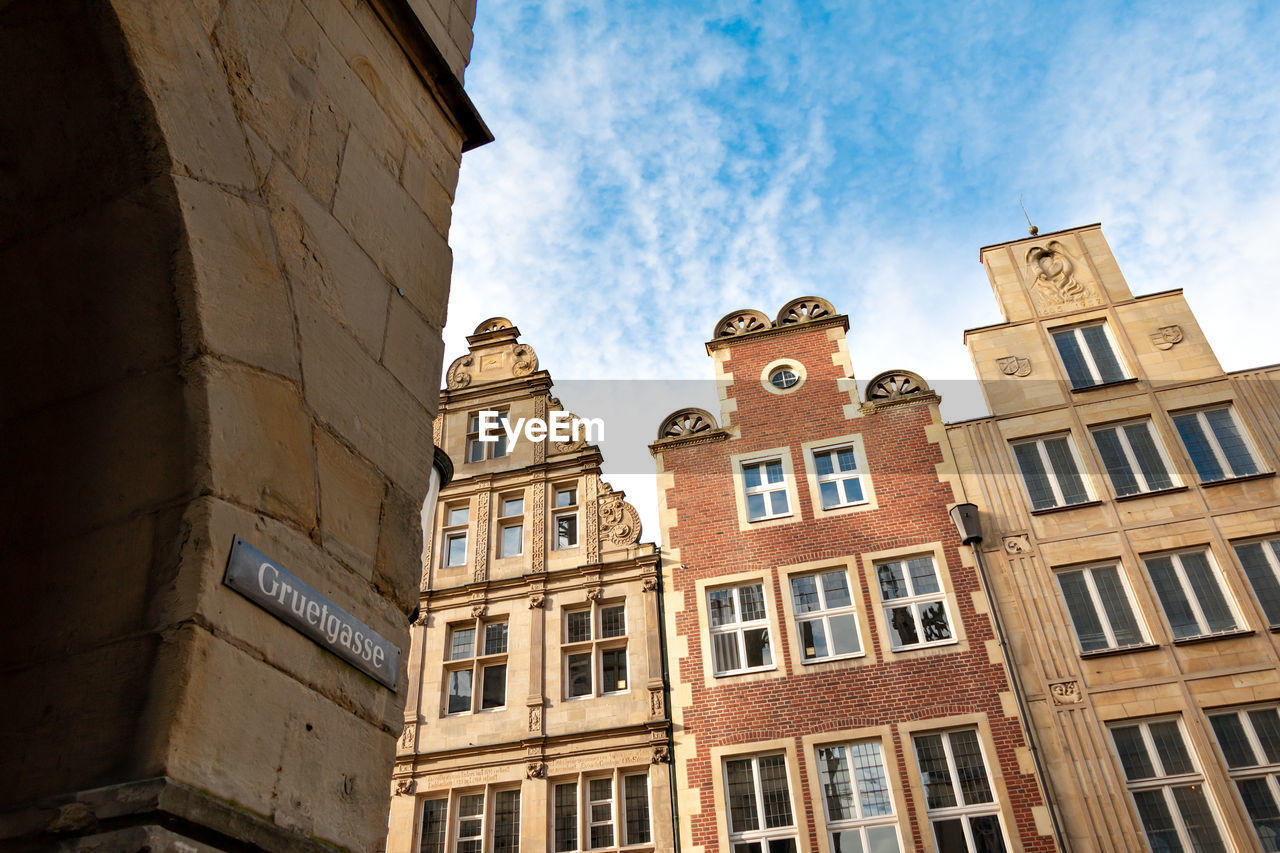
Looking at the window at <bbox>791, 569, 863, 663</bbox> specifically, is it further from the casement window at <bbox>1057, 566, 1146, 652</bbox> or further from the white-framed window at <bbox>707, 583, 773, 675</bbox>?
the casement window at <bbox>1057, 566, 1146, 652</bbox>

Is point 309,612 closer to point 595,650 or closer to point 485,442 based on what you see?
point 595,650

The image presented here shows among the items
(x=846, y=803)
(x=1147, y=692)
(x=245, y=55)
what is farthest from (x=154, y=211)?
(x=1147, y=692)

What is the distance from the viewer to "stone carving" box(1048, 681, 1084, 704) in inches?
Answer: 564

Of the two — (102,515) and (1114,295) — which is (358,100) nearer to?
(102,515)

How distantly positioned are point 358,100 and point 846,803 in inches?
514

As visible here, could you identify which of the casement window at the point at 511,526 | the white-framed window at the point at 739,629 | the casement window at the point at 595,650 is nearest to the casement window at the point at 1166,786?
the white-framed window at the point at 739,629

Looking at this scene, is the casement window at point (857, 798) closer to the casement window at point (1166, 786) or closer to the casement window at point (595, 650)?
the casement window at point (1166, 786)

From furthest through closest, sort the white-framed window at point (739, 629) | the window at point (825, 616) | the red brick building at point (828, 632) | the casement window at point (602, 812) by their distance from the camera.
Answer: the white-framed window at point (739, 629), the window at point (825, 616), the casement window at point (602, 812), the red brick building at point (828, 632)

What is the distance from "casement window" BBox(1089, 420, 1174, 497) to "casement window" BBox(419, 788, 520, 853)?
10.9m

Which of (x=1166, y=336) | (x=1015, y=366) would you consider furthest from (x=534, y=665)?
(x=1166, y=336)

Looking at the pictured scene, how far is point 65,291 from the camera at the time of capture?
2.76m

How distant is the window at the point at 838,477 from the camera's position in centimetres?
1694

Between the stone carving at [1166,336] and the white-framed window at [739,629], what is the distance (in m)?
8.31

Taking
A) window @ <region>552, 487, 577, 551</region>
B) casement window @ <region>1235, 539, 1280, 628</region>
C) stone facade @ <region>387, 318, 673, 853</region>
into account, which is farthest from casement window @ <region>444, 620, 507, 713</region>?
casement window @ <region>1235, 539, 1280, 628</region>
